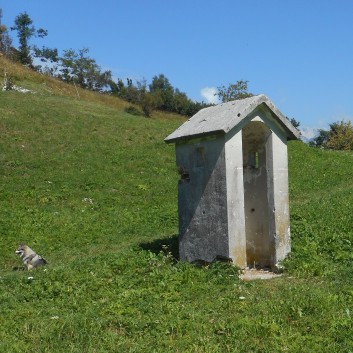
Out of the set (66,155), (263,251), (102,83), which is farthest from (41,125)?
(102,83)

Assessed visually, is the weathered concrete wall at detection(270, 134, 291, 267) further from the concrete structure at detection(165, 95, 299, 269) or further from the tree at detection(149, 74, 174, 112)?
the tree at detection(149, 74, 174, 112)

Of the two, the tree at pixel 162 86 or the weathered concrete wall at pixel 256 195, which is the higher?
the tree at pixel 162 86

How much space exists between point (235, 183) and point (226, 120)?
1105 millimetres

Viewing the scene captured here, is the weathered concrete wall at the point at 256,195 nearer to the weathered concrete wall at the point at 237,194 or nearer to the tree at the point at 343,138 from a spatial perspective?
the weathered concrete wall at the point at 237,194

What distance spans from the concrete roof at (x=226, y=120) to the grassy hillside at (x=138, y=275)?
2.28m

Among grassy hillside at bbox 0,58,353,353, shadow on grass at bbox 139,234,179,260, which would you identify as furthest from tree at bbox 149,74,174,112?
shadow on grass at bbox 139,234,179,260

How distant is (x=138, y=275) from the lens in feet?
29.2

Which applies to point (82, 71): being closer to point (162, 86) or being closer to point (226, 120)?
point (162, 86)

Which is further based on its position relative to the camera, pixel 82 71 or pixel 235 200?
pixel 82 71

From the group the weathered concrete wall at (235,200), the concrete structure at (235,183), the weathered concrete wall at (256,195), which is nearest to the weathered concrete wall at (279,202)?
the concrete structure at (235,183)

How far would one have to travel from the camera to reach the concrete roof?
→ 9031 millimetres

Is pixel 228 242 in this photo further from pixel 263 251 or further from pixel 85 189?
pixel 85 189

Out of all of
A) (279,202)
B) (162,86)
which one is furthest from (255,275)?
(162,86)

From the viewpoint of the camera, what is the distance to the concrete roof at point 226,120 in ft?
29.6
